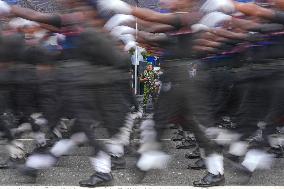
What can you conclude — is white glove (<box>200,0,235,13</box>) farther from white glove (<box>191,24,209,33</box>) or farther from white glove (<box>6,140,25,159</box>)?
white glove (<box>6,140,25,159</box>)

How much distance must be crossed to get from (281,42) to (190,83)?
0.98 m

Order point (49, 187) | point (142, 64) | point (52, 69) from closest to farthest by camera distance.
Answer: point (49, 187)
point (52, 69)
point (142, 64)

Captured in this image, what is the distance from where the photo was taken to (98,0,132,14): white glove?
498 cm

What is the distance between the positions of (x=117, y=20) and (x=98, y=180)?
1.50m

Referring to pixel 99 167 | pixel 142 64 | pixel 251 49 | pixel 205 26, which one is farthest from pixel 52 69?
pixel 142 64

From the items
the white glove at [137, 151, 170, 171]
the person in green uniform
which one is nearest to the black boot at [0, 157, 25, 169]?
the white glove at [137, 151, 170, 171]

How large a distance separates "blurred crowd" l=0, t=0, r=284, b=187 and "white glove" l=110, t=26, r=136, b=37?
0.6 inches

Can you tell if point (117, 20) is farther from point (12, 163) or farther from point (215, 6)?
point (12, 163)

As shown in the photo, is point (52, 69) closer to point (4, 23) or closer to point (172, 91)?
point (4, 23)

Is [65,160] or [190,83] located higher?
[190,83]

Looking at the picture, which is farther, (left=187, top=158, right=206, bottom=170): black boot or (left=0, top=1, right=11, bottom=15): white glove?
(left=187, top=158, right=206, bottom=170): black boot

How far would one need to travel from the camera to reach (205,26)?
516cm

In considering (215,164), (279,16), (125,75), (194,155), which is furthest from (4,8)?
(194,155)

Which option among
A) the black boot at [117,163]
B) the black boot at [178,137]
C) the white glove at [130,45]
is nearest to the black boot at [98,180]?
the black boot at [117,163]
